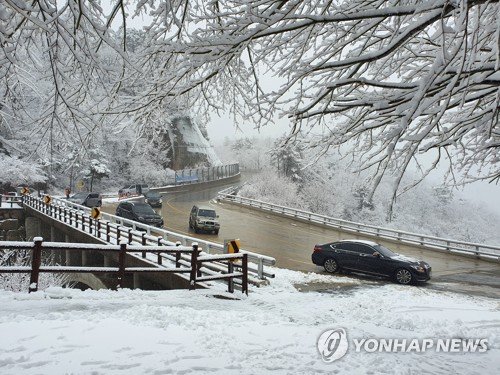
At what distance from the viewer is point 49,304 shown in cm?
800

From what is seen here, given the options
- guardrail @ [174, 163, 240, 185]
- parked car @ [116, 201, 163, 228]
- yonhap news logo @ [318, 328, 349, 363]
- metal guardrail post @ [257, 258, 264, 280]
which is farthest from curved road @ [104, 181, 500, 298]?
guardrail @ [174, 163, 240, 185]

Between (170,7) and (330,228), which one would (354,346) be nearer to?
(170,7)

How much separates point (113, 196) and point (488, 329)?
159ft

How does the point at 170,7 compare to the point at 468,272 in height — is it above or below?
above

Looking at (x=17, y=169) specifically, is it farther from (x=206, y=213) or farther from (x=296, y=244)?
(x=296, y=244)

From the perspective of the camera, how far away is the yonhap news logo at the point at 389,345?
638 cm

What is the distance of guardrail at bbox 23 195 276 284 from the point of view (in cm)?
1357

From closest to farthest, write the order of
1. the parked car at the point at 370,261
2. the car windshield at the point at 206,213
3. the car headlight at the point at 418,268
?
the car headlight at the point at 418,268, the parked car at the point at 370,261, the car windshield at the point at 206,213

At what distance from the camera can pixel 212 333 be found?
22.2 feet

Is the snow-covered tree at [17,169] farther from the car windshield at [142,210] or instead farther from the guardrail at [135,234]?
the car windshield at [142,210]

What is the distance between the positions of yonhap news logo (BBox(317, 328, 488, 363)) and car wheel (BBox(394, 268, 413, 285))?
8.28m

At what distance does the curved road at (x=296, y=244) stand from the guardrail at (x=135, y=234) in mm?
2209

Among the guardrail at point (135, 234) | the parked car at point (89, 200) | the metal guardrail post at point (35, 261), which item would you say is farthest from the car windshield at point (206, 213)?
the metal guardrail post at point (35, 261)

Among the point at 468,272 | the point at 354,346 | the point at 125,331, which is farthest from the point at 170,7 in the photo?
the point at 468,272
